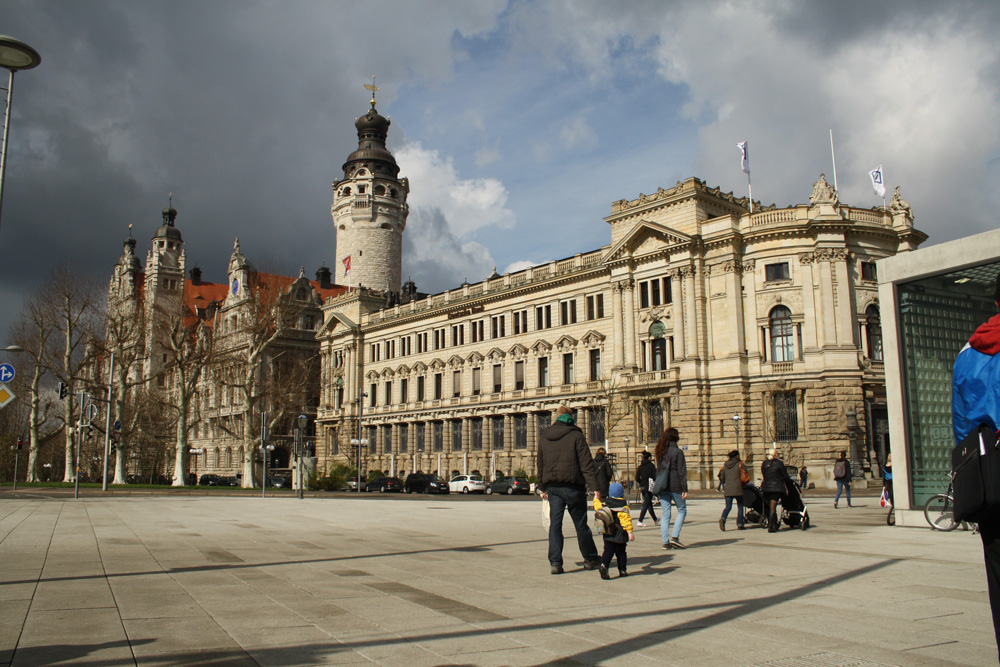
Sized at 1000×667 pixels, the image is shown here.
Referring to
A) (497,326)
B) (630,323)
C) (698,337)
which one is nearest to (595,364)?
(630,323)

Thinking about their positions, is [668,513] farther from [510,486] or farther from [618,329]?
[618,329]

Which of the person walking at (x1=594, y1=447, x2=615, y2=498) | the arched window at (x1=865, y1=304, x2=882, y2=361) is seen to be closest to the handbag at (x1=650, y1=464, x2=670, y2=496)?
the person walking at (x1=594, y1=447, x2=615, y2=498)

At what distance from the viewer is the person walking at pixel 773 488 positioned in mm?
16547

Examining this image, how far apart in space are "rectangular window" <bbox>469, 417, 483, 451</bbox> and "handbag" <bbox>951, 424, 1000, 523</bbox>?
6609 centimetres

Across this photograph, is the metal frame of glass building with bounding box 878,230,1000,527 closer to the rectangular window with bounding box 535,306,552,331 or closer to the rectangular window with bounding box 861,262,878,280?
the rectangular window with bounding box 861,262,878,280

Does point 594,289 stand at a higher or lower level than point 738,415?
higher

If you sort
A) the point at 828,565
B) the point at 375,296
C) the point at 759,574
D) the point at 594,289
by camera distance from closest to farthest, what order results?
the point at 759,574, the point at 828,565, the point at 594,289, the point at 375,296

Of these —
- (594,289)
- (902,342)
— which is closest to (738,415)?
(594,289)

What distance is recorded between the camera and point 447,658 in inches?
232

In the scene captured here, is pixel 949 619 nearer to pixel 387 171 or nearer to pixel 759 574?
pixel 759 574

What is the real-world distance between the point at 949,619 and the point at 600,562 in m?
4.25

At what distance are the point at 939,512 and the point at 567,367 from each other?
47.1 meters

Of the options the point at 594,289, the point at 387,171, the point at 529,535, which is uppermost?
the point at 387,171

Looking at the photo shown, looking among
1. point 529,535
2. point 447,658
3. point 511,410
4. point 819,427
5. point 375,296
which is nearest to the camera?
point 447,658
